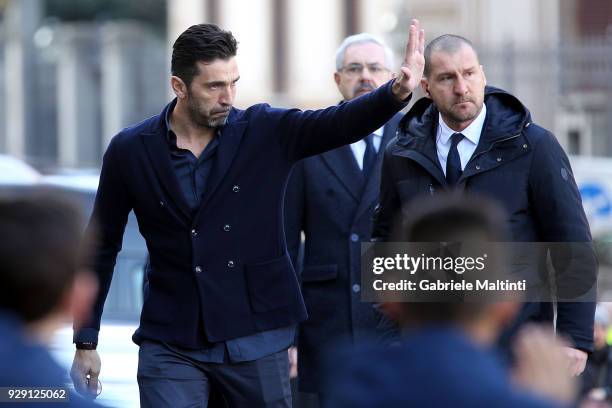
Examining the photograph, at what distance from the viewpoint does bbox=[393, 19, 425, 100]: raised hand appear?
5172mm

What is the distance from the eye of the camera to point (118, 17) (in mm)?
53594

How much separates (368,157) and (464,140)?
1361 mm

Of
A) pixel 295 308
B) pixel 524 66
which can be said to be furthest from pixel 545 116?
pixel 295 308

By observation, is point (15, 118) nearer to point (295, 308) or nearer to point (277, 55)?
point (277, 55)

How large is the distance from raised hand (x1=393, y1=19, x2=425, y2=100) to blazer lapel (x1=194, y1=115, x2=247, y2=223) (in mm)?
715

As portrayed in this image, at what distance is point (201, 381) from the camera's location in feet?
18.4

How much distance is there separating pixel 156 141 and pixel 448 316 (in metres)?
2.79

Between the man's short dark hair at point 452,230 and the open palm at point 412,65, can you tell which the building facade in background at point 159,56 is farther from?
the man's short dark hair at point 452,230

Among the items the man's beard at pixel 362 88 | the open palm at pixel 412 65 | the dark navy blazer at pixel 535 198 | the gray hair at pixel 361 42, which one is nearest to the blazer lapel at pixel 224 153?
the dark navy blazer at pixel 535 198

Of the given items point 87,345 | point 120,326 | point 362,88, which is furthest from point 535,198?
point 120,326

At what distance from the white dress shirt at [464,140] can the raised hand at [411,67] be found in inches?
14.5

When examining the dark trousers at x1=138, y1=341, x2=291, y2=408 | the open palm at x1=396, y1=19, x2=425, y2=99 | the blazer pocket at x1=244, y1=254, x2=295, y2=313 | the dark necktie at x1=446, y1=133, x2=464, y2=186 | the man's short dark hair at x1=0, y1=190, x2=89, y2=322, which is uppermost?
the open palm at x1=396, y1=19, x2=425, y2=99

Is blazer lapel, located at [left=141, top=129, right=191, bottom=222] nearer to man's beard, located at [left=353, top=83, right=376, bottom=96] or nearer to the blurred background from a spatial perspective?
man's beard, located at [left=353, top=83, right=376, bottom=96]

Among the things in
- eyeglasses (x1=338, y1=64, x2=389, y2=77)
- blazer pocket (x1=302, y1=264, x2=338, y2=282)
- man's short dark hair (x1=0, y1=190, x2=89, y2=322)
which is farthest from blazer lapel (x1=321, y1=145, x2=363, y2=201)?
man's short dark hair (x1=0, y1=190, x2=89, y2=322)
